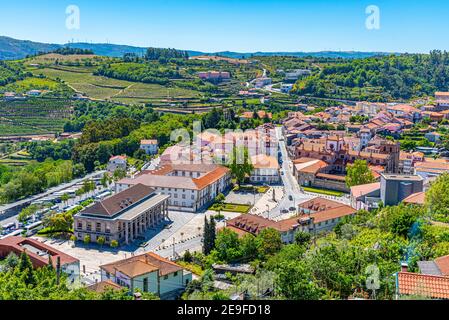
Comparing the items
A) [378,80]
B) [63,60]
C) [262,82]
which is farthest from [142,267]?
[63,60]

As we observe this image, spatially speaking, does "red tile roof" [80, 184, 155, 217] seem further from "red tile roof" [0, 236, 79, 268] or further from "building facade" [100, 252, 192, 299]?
"building facade" [100, 252, 192, 299]

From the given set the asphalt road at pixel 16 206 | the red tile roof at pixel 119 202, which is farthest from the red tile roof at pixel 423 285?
the asphalt road at pixel 16 206

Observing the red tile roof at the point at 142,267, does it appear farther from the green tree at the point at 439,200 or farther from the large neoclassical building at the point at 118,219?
the green tree at the point at 439,200

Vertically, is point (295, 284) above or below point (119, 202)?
above

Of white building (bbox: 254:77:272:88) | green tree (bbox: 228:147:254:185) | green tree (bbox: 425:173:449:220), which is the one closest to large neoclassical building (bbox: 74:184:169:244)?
green tree (bbox: 228:147:254:185)

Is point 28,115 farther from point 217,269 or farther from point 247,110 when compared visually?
point 217,269

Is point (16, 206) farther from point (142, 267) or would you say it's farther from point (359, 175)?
point (359, 175)

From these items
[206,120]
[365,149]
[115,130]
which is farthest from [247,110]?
[365,149]
